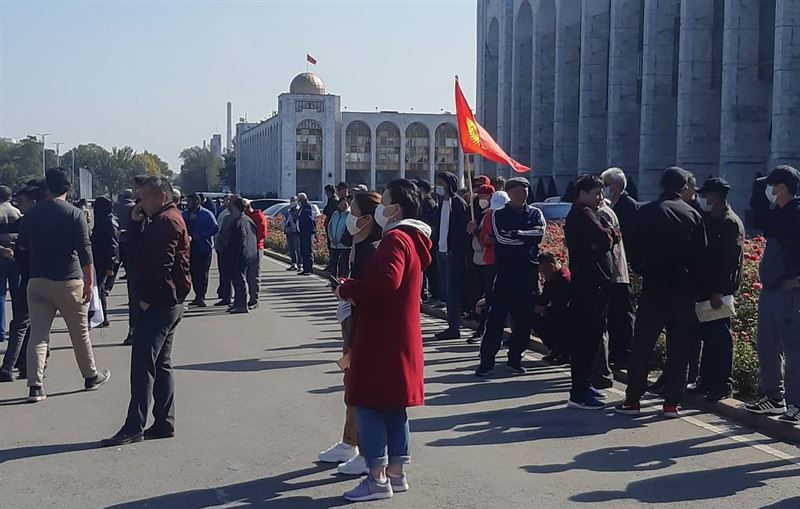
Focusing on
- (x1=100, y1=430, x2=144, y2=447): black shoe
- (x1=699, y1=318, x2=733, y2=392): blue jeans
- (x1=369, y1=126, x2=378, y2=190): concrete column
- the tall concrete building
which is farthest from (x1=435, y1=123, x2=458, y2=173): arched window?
(x1=100, y1=430, x2=144, y2=447): black shoe

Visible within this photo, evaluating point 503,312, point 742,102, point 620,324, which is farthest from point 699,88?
point 503,312

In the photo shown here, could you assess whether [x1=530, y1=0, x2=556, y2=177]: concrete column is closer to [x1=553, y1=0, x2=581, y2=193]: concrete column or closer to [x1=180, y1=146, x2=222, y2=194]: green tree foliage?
[x1=553, y1=0, x2=581, y2=193]: concrete column

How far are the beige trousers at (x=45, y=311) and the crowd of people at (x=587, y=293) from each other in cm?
257

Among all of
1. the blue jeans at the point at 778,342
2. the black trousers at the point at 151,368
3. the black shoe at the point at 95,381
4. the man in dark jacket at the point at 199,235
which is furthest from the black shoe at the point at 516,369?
the man in dark jacket at the point at 199,235

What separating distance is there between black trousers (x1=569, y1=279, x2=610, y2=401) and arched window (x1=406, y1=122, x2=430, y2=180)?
293ft

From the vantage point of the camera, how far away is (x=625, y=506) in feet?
20.2

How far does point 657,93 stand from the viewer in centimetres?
4191

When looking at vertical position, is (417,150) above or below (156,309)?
above

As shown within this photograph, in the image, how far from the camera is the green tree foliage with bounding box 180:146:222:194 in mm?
144125

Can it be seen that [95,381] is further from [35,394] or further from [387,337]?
[387,337]

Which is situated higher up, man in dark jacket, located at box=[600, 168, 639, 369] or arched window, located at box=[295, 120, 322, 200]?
arched window, located at box=[295, 120, 322, 200]

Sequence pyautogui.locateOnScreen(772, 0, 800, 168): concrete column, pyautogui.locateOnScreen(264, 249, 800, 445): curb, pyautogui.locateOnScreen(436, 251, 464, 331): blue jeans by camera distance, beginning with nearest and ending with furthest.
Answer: pyautogui.locateOnScreen(264, 249, 800, 445): curb → pyautogui.locateOnScreen(436, 251, 464, 331): blue jeans → pyautogui.locateOnScreen(772, 0, 800, 168): concrete column

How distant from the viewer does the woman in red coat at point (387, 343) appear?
5.93 m

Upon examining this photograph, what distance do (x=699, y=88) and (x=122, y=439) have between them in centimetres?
3579
